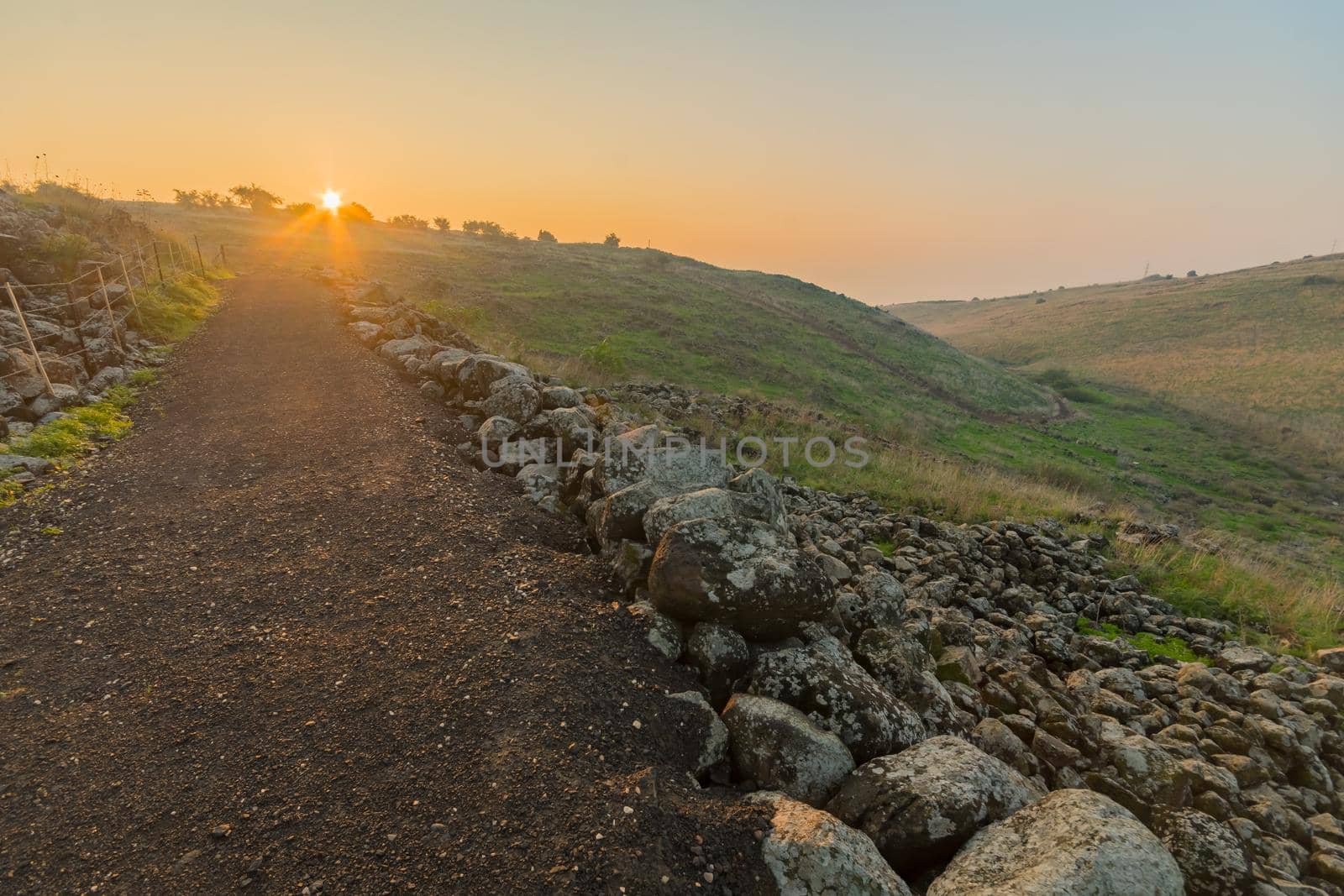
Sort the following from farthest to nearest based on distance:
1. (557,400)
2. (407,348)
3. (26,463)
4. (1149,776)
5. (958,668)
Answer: (407,348), (557,400), (26,463), (958,668), (1149,776)

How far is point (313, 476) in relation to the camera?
9203 millimetres

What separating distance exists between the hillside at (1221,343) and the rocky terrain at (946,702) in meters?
39.9

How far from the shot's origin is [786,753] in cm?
453

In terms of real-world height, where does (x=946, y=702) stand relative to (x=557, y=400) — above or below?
below

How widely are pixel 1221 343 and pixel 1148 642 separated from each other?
259 feet

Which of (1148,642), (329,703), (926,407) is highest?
(329,703)

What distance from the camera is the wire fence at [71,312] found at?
450 inches

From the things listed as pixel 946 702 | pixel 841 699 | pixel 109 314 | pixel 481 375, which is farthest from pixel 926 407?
pixel 109 314

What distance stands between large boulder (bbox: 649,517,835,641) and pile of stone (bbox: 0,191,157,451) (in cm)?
1124

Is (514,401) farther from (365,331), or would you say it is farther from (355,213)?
(355,213)

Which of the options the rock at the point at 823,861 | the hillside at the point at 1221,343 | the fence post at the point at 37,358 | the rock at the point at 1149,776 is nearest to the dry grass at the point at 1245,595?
the rock at the point at 1149,776

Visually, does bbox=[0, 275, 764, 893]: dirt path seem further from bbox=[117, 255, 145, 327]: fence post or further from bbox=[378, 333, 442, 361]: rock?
bbox=[117, 255, 145, 327]: fence post

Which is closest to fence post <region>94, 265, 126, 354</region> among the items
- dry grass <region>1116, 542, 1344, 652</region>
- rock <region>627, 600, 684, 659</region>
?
rock <region>627, 600, 684, 659</region>

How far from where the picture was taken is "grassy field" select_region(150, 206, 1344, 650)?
15570 millimetres
